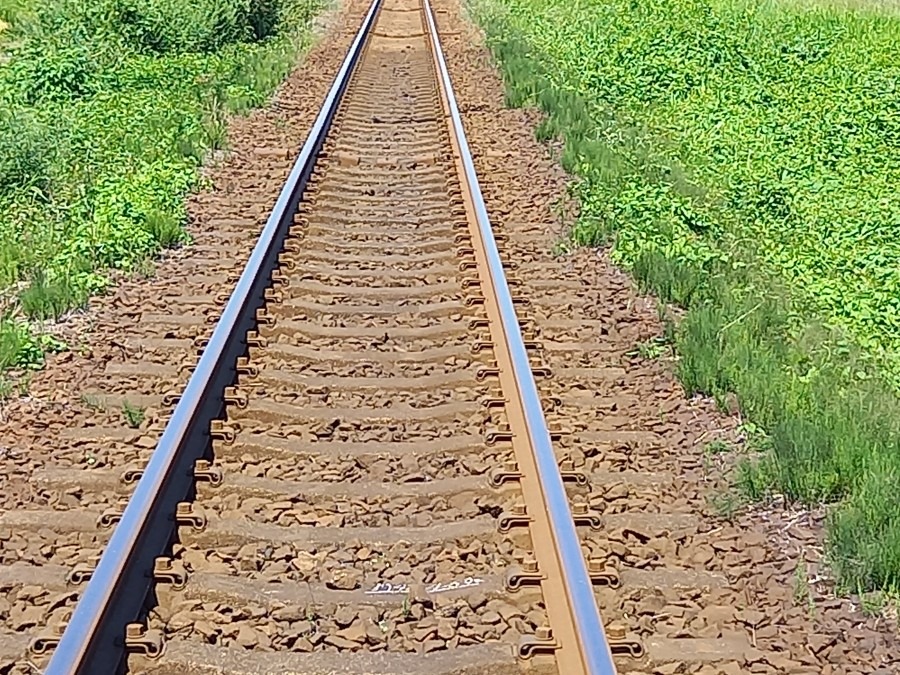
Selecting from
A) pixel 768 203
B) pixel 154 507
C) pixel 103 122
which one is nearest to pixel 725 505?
pixel 154 507

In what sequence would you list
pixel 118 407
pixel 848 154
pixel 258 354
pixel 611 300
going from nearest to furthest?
pixel 118 407 < pixel 258 354 < pixel 611 300 < pixel 848 154

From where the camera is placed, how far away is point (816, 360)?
20.8ft

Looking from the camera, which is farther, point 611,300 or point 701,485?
point 611,300

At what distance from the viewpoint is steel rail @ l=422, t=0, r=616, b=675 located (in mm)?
3600

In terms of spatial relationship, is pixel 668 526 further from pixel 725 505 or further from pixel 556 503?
pixel 556 503

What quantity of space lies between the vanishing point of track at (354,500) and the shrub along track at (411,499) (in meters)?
0.01

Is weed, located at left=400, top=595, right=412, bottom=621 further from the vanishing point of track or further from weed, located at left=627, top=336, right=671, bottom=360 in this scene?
weed, located at left=627, top=336, right=671, bottom=360

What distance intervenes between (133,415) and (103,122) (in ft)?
22.3

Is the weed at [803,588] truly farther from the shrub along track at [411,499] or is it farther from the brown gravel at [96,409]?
the brown gravel at [96,409]

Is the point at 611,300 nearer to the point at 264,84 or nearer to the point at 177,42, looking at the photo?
the point at 264,84

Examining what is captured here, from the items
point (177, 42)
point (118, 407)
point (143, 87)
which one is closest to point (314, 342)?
point (118, 407)

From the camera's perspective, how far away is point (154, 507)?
14.6 ft

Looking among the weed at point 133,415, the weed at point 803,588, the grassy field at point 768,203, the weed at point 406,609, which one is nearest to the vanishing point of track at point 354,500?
the weed at point 406,609

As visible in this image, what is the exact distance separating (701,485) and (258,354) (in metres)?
2.17
